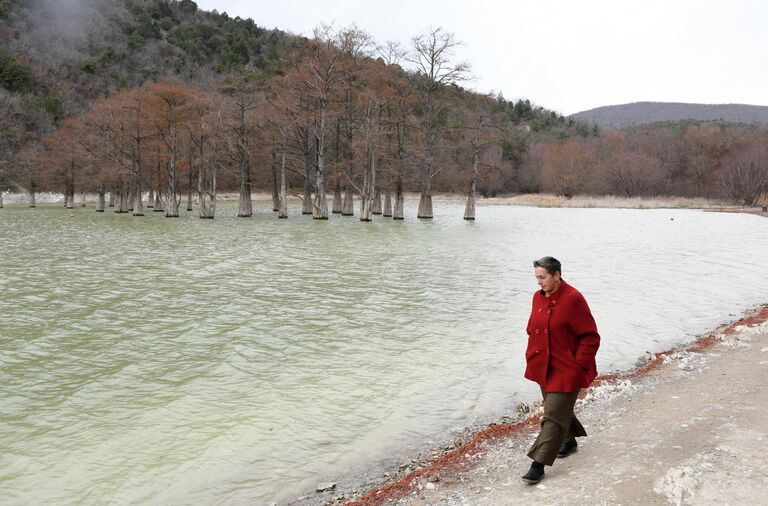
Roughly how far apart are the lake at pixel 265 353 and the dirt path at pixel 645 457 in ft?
4.09

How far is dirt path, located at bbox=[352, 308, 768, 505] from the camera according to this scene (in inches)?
194

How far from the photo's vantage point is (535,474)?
5.26 metres

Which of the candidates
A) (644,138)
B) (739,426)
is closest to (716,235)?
(739,426)

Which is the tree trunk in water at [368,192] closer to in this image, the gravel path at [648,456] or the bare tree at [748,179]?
the gravel path at [648,456]

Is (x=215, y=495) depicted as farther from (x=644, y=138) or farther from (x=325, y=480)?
(x=644, y=138)

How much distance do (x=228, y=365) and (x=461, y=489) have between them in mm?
6019

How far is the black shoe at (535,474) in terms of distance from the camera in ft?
17.3

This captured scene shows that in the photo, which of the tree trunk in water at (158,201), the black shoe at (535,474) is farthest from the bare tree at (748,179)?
the black shoe at (535,474)

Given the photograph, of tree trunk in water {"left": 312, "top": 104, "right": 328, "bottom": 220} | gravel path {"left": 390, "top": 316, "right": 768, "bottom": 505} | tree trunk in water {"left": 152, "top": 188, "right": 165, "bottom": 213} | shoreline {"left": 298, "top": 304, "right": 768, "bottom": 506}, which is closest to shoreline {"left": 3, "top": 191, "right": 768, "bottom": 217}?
tree trunk in water {"left": 152, "top": 188, "right": 165, "bottom": 213}

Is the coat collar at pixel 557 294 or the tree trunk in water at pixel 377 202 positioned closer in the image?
the coat collar at pixel 557 294

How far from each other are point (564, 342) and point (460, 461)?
1983 millimetres

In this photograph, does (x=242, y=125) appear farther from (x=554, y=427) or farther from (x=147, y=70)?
(x=147, y=70)

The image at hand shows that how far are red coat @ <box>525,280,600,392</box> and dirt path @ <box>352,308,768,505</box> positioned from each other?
3.27ft

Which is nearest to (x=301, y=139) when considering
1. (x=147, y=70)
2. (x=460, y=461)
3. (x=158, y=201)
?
(x=158, y=201)
